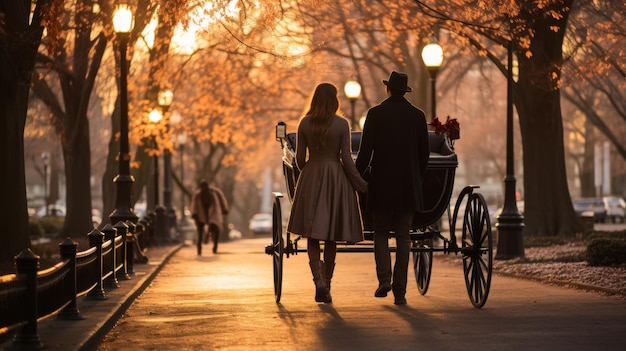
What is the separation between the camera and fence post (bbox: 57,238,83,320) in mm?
11852

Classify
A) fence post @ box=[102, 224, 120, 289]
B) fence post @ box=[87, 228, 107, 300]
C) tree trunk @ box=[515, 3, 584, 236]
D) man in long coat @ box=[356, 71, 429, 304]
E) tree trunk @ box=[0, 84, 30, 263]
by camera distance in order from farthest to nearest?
1. tree trunk @ box=[515, 3, 584, 236]
2. tree trunk @ box=[0, 84, 30, 263]
3. fence post @ box=[102, 224, 120, 289]
4. fence post @ box=[87, 228, 107, 300]
5. man in long coat @ box=[356, 71, 429, 304]

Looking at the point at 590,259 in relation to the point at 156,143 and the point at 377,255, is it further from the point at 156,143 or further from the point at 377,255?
the point at 156,143

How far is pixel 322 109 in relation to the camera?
13.0 m

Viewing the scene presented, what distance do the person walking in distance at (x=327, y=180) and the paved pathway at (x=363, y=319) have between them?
824 mm

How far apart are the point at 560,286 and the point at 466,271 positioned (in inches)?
123

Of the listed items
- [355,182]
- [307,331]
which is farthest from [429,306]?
[307,331]

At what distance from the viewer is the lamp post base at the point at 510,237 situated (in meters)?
22.3

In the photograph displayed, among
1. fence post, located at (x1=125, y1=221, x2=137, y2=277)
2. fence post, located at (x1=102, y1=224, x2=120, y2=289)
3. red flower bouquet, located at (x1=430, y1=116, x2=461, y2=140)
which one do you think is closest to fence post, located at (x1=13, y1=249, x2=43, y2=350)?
red flower bouquet, located at (x1=430, y1=116, x2=461, y2=140)

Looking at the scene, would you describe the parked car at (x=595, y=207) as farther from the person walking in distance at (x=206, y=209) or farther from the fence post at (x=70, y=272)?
the fence post at (x=70, y=272)

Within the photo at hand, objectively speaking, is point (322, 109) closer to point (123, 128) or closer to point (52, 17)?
point (52, 17)

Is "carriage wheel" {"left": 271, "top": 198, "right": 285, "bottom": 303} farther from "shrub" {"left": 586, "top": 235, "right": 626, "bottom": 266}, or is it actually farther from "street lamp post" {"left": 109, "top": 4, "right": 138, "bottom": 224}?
A: "street lamp post" {"left": 109, "top": 4, "right": 138, "bottom": 224}

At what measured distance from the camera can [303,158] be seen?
13266mm

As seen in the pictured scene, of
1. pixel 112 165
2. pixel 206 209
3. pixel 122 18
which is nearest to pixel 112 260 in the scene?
pixel 122 18

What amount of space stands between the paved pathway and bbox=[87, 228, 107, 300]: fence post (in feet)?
1.44
